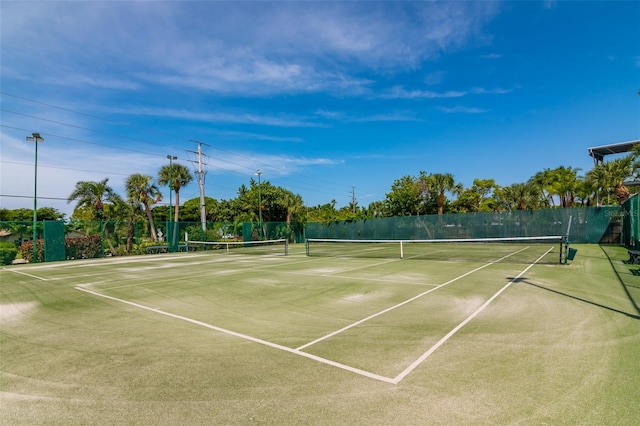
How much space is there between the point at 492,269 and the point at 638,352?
29.2 ft

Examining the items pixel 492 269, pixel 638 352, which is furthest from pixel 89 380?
pixel 492 269

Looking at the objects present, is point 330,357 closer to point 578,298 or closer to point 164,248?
point 578,298

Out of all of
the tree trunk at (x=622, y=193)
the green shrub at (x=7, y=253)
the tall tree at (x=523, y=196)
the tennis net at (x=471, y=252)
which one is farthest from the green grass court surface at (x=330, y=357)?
the tall tree at (x=523, y=196)

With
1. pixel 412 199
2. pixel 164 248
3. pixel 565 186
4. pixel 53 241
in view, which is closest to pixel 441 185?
pixel 412 199

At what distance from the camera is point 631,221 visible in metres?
19.6

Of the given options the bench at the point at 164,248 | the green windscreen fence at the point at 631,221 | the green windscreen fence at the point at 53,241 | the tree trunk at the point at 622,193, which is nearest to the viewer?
the green windscreen fence at the point at 631,221

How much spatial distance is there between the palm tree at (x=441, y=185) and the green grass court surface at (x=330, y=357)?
37565mm

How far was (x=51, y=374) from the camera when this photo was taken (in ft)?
14.8

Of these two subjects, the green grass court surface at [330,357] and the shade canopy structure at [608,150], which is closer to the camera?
the green grass court surface at [330,357]

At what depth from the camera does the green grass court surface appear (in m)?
3.45

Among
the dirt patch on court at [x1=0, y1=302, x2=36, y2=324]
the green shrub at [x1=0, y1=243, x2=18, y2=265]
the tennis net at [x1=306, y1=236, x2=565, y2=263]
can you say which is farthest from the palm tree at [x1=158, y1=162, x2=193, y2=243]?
the dirt patch on court at [x1=0, y1=302, x2=36, y2=324]

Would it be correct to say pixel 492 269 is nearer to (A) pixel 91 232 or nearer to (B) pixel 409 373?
(B) pixel 409 373

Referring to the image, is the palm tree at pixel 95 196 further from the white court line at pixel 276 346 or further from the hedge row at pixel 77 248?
the white court line at pixel 276 346

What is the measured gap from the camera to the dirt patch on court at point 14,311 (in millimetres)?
7574
